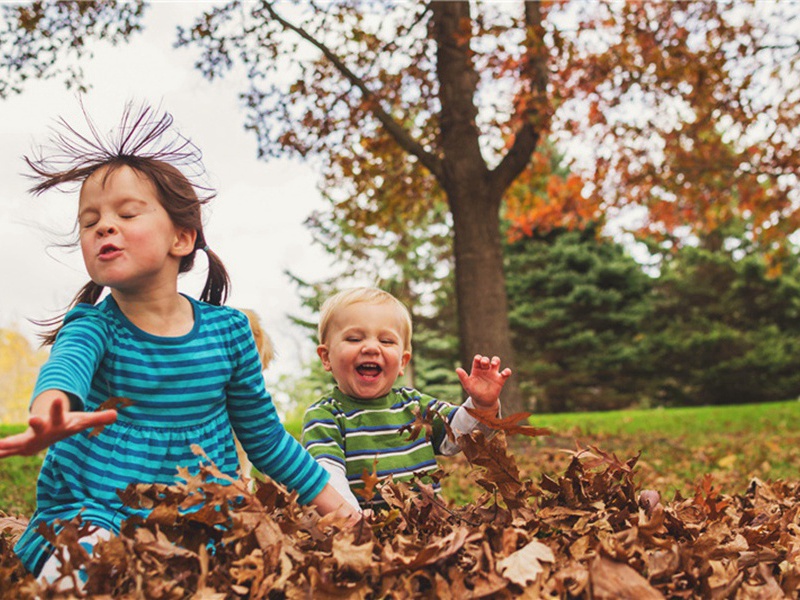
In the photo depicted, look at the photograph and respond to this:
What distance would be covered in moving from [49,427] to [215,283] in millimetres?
1043

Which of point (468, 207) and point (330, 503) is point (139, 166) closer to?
point (330, 503)

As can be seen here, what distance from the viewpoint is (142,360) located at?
1947 mm

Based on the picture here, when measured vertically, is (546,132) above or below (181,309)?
above

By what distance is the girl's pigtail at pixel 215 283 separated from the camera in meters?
2.41

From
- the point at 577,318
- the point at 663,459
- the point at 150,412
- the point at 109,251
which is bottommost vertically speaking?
the point at 663,459

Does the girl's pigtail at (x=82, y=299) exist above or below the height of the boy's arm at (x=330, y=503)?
above

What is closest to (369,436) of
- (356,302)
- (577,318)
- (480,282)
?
(356,302)

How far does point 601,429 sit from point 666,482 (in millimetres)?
7482

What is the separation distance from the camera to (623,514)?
1.94 m

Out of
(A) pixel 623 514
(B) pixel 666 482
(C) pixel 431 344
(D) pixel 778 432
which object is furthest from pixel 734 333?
(A) pixel 623 514

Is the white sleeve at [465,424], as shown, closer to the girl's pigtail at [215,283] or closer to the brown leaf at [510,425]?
the brown leaf at [510,425]

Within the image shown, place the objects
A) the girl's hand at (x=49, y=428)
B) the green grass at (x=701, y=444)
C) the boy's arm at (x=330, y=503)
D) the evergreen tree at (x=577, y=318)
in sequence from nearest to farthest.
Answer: the girl's hand at (x=49, y=428)
the boy's arm at (x=330, y=503)
the green grass at (x=701, y=444)
the evergreen tree at (x=577, y=318)

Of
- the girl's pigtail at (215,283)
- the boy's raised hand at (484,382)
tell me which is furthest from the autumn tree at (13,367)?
the boy's raised hand at (484,382)

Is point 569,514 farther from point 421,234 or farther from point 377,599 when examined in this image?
point 421,234
